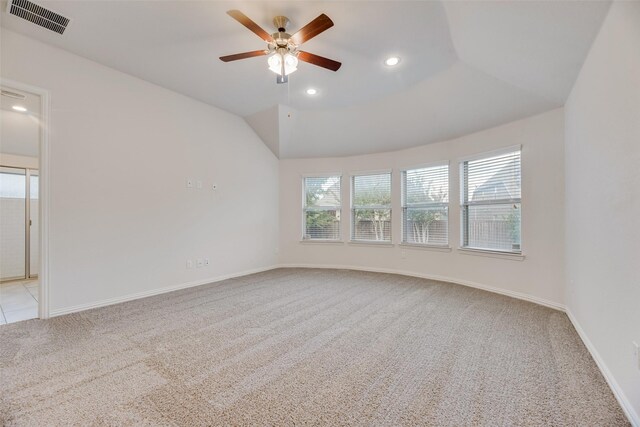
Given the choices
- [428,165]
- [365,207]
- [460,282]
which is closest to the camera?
[460,282]

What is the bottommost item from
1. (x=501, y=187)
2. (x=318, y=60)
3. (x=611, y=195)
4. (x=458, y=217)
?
(x=458, y=217)

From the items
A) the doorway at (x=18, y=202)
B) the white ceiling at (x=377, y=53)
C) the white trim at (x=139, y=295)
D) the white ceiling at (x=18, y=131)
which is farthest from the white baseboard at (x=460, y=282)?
the white ceiling at (x=18, y=131)

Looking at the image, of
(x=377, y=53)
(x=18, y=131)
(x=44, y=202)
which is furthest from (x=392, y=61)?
(x=18, y=131)

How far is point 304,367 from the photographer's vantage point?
6.68 feet

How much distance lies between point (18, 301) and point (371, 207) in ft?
18.4

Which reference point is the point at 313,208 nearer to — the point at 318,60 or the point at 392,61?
the point at 392,61

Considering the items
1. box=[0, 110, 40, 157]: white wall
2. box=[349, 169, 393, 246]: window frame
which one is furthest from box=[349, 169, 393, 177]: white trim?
box=[0, 110, 40, 157]: white wall

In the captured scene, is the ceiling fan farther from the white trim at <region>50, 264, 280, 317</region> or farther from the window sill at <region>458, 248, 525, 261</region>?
the window sill at <region>458, 248, 525, 261</region>

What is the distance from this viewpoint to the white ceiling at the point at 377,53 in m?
2.30

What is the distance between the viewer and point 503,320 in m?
2.92

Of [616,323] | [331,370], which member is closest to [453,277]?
[616,323]

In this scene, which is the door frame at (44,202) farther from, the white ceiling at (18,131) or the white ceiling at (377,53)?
the white ceiling at (18,131)

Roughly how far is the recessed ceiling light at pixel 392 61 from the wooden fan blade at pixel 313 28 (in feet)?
3.89

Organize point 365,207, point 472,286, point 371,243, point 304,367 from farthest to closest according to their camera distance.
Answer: point 365,207 → point 371,243 → point 472,286 → point 304,367
